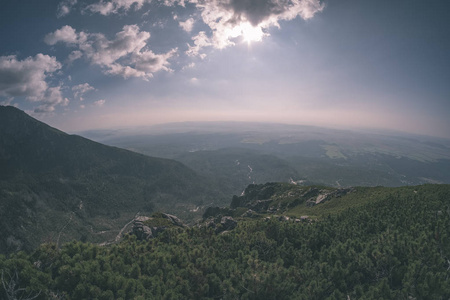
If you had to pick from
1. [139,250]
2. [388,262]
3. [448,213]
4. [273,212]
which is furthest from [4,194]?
[448,213]

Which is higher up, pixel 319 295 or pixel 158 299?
pixel 319 295

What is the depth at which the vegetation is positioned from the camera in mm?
27469

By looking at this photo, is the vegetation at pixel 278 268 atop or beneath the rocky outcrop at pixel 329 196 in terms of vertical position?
atop

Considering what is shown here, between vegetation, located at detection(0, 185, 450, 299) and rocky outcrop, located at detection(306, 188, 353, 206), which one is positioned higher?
vegetation, located at detection(0, 185, 450, 299)

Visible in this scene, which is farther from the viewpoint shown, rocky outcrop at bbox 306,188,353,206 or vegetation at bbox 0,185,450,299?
rocky outcrop at bbox 306,188,353,206

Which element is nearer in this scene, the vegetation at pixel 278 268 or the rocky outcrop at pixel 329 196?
the vegetation at pixel 278 268

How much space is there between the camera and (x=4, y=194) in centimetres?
19225

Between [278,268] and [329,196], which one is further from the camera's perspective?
[329,196]

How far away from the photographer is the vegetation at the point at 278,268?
90.1ft

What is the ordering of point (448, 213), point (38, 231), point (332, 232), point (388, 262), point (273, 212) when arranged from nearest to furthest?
point (388, 262) < point (448, 213) < point (332, 232) < point (273, 212) < point (38, 231)

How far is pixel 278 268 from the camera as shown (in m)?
33.6

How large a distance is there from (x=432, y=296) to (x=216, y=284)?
30.0m

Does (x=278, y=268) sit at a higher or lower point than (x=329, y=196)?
higher

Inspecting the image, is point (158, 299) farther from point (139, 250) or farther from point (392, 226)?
point (392, 226)
